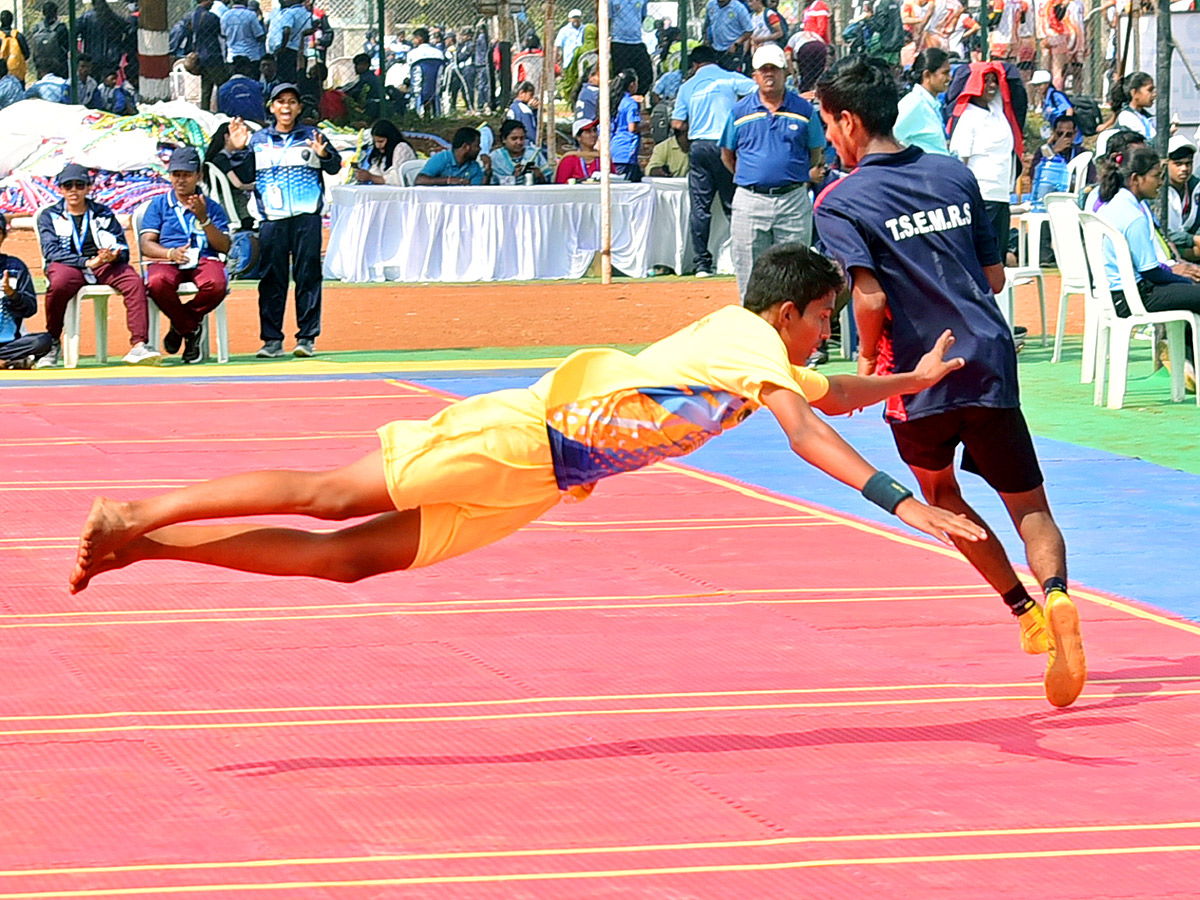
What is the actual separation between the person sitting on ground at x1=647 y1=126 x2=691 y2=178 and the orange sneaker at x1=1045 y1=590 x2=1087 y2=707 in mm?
19800

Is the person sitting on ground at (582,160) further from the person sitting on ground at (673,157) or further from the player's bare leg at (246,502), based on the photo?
the player's bare leg at (246,502)

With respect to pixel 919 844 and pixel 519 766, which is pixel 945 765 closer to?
pixel 919 844

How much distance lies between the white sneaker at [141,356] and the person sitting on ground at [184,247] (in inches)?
11.8

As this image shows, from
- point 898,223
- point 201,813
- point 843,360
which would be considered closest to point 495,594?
point 898,223

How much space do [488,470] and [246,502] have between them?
0.63 metres

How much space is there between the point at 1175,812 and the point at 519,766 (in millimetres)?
1657

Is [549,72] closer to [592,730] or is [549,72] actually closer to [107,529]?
[592,730]

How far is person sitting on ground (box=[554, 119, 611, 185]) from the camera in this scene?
83.0 feet

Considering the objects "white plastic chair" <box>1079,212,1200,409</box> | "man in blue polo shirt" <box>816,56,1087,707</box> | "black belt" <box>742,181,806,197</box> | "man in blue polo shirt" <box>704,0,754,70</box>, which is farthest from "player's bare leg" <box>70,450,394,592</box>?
"man in blue polo shirt" <box>704,0,754,70</box>

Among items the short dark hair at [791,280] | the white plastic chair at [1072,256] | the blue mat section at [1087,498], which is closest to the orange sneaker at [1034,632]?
the short dark hair at [791,280]

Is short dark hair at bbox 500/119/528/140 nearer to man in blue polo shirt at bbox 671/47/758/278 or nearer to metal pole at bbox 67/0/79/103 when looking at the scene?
man in blue polo shirt at bbox 671/47/758/278

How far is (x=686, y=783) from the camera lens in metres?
5.20

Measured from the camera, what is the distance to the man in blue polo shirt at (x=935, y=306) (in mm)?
6215

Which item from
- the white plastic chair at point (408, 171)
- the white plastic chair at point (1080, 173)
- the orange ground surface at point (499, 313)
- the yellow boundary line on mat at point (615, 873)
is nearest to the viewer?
the yellow boundary line on mat at point (615, 873)
